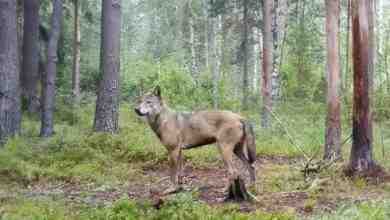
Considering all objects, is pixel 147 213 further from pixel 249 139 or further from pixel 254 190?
pixel 254 190

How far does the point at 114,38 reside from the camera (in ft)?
50.9

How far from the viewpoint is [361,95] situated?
9.96m

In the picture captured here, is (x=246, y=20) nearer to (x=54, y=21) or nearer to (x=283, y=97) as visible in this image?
(x=283, y=97)

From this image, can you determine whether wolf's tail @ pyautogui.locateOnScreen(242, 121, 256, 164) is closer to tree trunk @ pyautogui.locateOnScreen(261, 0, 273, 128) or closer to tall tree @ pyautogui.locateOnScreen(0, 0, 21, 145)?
tall tree @ pyautogui.locateOnScreen(0, 0, 21, 145)

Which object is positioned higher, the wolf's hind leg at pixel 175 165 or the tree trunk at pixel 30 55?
the tree trunk at pixel 30 55

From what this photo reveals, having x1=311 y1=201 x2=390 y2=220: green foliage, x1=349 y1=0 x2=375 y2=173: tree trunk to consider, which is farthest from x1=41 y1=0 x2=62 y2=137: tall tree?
x1=311 y1=201 x2=390 y2=220: green foliage

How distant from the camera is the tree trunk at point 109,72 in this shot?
15344 millimetres

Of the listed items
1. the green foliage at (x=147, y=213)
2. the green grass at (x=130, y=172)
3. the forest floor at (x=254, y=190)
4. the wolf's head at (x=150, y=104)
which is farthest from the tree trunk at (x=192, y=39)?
the green foliage at (x=147, y=213)

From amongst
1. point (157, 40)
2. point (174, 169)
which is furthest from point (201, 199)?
point (157, 40)

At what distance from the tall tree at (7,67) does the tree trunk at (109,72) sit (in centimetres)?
265

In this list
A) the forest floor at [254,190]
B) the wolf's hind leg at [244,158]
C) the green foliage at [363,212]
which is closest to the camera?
the green foliage at [363,212]

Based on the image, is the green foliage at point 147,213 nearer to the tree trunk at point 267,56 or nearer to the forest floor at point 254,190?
the forest floor at point 254,190

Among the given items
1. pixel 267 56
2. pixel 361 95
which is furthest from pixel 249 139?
pixel 267 56

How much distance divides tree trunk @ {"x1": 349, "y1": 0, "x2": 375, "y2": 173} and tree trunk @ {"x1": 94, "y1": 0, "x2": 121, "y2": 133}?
7.52m
